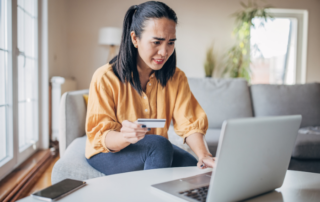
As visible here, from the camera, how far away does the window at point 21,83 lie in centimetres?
194

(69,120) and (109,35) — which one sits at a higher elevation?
(109,35)

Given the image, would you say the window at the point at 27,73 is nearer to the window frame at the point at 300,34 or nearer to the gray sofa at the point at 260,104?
the gray sofa at the point at 260,104

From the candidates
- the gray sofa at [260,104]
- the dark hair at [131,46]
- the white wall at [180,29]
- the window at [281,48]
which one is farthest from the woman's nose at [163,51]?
the window at [281,48]

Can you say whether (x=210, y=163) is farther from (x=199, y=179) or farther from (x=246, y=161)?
(x=246, y=161)

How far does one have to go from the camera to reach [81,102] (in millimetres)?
1834

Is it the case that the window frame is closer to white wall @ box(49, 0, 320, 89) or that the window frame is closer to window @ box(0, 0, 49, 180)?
white wall @ box(49, 0, 320, 89)

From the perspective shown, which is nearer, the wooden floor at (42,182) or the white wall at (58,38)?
the wooden floor at (42,182)

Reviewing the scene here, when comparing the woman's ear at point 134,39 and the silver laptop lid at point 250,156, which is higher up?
the woman's ear at point 134,39

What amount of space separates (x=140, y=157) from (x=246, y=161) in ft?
1.61

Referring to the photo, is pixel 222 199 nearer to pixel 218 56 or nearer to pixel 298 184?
pixel 298 184

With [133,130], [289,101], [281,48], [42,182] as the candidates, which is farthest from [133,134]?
[281,48]

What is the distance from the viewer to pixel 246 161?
54 centimetres

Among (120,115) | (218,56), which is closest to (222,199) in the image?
(120,115)

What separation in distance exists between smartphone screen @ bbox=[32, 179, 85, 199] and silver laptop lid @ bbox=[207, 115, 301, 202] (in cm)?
31
